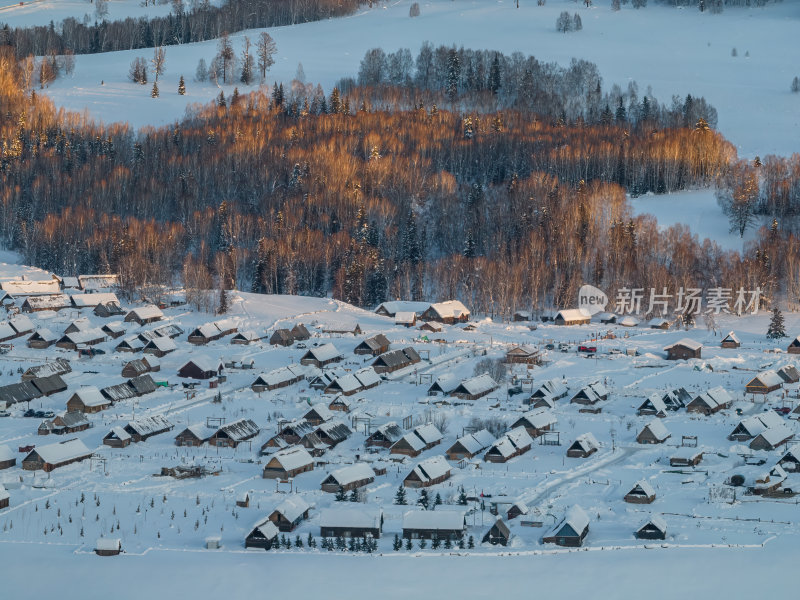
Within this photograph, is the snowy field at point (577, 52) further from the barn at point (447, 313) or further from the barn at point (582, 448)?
the barn at point (582, 448)

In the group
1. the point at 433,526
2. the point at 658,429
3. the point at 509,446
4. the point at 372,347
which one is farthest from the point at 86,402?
the point at 658,429

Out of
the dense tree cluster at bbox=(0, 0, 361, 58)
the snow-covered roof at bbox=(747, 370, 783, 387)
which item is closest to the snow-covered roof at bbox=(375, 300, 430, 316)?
the snow-covered roof at bbox=(747, 370, 783, 387)

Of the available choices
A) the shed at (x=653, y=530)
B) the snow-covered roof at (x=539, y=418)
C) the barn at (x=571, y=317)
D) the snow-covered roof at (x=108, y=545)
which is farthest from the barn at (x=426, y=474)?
the barn at (x=571, y=317)

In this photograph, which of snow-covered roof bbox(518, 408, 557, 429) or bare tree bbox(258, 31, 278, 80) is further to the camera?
bare tree bbox(258, 31, 278, 80)

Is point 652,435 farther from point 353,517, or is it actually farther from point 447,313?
point 447,313

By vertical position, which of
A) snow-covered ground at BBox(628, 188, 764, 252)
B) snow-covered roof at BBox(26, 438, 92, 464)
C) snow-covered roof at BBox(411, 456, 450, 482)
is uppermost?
snow-covered ground at BBox(628, 188, 764, 252)

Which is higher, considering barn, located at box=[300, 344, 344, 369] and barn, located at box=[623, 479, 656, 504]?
barn, located at box=[623, 479, 656, 504]

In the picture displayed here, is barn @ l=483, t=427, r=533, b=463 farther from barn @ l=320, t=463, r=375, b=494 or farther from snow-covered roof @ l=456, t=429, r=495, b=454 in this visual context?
barn @ l=320, t=463, r=375, b=494
